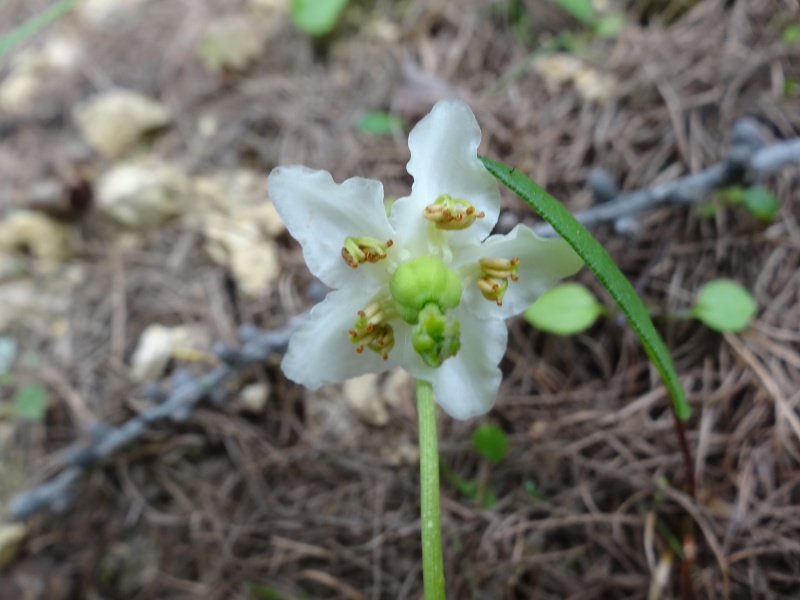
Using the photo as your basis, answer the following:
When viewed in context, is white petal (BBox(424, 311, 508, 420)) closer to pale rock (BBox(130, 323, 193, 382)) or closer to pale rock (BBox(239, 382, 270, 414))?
pale rock (BBox(239, 382, 270, 414))

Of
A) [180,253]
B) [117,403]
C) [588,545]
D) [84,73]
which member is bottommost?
[588,545]

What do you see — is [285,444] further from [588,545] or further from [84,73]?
[84,73]

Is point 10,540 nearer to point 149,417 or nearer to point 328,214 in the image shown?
point 149,417

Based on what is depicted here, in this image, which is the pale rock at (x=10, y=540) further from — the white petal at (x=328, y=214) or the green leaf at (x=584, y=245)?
the green leaf at (x=584, y=245)

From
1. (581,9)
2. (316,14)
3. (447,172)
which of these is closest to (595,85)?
(581,9)

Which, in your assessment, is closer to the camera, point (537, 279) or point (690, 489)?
point (537, 279)

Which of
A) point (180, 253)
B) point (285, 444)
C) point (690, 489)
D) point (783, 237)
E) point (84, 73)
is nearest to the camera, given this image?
point (690, 489)

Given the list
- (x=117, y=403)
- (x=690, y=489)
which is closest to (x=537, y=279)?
(x=690, y=489)
